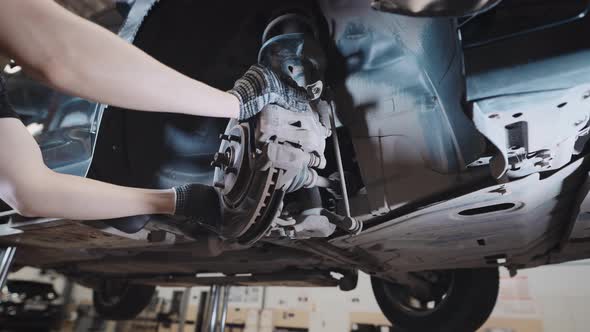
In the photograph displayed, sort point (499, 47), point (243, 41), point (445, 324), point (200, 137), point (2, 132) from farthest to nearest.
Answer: point (445, 324) → point (200, 137) → point (243, 41) → point (2, 132) → point (499, 47)

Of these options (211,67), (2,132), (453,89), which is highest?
(211,67)

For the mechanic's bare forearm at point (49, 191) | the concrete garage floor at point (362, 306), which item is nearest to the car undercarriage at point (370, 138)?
the mechanic's bare forearm at point (49, 191)

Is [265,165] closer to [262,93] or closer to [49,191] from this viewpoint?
[262,93]

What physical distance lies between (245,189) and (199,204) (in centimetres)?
13

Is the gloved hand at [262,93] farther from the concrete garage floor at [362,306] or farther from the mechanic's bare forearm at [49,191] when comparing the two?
the concrete garage floor at [362,306]

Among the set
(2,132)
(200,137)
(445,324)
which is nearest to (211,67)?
(200,137)

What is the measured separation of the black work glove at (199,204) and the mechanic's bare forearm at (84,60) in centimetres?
28

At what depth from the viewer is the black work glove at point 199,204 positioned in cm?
82

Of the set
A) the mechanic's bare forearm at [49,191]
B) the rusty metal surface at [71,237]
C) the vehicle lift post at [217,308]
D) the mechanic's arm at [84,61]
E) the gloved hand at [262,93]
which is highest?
the gloved hand at [262,93]

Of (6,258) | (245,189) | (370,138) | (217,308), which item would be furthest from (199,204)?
(217,308)

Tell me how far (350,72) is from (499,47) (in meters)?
0.33

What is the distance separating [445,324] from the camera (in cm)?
159

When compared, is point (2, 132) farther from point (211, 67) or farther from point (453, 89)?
point (453, 89)

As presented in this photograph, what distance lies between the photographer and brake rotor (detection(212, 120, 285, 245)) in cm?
73
